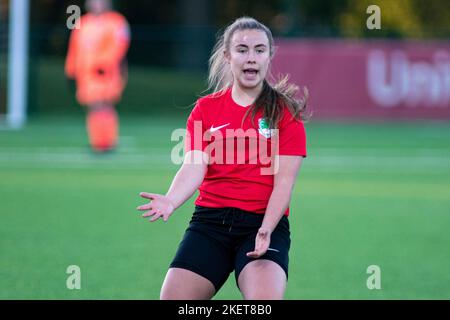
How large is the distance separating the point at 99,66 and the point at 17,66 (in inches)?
249

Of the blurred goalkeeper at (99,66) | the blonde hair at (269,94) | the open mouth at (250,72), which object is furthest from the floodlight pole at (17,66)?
the open mouth at (250,72)

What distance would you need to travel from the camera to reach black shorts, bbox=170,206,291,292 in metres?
5.32

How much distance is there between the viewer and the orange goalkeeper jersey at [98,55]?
16547 mm

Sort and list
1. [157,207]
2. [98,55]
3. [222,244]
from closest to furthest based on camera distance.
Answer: [157,207] → [222,244] → [98,55]

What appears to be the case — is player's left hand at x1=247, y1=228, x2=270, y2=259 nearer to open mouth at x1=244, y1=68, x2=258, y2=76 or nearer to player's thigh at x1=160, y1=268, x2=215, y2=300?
player's thigh at x1=160, y1=268, x2=215, y2=300

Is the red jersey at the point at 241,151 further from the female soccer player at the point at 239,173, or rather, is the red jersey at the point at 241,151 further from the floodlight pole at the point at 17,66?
the floodlight pole at the point at 17,66

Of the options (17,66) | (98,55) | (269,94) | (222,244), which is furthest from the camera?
(17,66)

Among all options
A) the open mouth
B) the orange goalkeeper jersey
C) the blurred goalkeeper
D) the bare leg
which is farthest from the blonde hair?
the orange goalkeeper jersey

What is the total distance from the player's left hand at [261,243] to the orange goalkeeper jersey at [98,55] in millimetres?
11612

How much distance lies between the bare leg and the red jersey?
0.36 m

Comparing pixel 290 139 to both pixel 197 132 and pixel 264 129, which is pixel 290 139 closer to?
pixel 264 129

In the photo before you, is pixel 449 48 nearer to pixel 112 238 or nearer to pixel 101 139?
pixel 101 139

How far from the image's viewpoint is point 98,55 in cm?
1683

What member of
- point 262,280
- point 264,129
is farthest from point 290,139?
point 262,280
